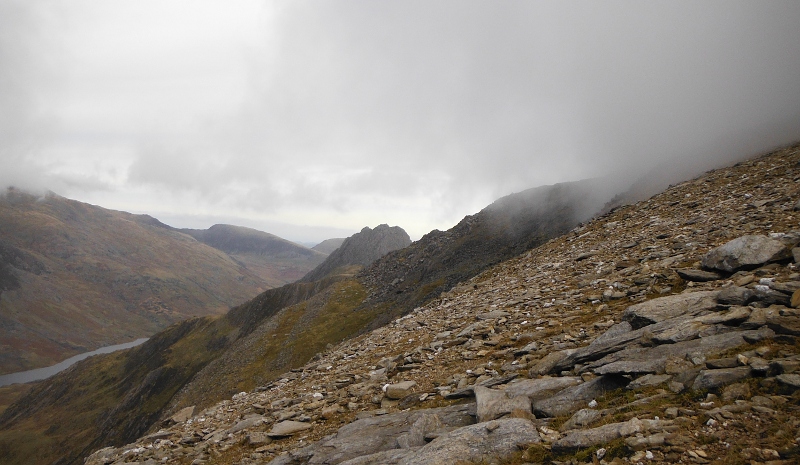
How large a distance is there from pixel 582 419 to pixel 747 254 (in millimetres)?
11553

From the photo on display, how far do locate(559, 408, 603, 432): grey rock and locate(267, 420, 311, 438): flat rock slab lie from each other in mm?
11955

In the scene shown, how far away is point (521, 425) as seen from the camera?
34.8ft

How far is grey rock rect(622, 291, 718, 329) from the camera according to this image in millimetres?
13445

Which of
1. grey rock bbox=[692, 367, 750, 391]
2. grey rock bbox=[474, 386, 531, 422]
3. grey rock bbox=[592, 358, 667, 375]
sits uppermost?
grey rock bbox=[692, 367, 750, 391]

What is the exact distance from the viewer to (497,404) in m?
12.4

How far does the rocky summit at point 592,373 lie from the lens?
8.48m

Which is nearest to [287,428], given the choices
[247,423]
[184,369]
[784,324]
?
[247,423]

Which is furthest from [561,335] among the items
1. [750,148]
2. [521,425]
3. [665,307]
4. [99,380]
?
[99,380]

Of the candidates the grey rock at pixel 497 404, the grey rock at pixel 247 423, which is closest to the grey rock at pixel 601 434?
the grey rock at pixel 497 404

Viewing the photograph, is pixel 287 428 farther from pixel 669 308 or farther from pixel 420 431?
pixel 669 308

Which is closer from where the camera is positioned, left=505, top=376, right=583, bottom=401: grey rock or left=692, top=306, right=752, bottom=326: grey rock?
left=692, top=306, right=752, bottom=326: grey rock

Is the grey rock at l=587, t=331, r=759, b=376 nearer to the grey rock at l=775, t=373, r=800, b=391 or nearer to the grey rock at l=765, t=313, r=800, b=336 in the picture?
the grey rock at l=765, t=313, r=800, b=336

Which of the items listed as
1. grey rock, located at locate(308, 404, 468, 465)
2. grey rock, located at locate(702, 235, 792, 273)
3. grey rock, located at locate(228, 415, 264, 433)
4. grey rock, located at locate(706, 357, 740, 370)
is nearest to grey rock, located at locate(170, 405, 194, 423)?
grey rock, located at locate(228, 415, 264, 433)

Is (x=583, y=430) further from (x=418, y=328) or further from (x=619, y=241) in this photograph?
(x=619, y=241)
